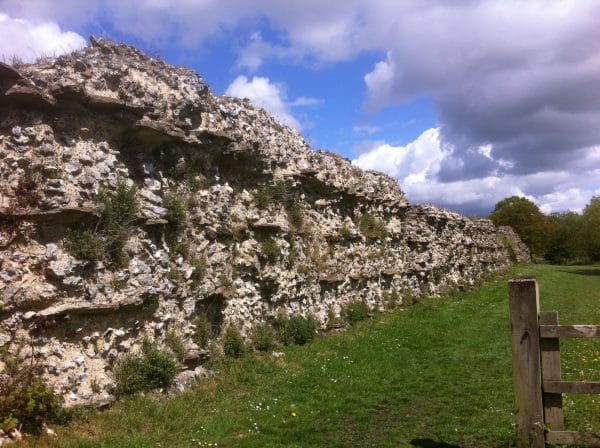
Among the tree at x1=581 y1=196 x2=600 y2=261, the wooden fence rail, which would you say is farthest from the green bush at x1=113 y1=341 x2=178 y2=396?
the tree at x1=581 y1=196 x2=600 y2=261

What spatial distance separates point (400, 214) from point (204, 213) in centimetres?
1132

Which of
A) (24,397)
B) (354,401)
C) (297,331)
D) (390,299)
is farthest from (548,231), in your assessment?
(24,397)

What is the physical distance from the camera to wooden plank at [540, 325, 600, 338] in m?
5.82

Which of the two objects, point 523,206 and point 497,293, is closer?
point 497,293

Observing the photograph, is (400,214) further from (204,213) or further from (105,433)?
(105,433)

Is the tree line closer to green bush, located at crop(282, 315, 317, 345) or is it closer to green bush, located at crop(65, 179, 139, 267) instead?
green bush, located at crop(282, 315, 317, 345)

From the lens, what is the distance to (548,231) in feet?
221

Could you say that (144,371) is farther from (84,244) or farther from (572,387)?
(572,387)

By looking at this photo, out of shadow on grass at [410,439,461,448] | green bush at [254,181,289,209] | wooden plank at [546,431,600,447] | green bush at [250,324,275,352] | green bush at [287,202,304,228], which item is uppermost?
green bush at [254,181,289,209]

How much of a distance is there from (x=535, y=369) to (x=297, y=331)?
781 cm

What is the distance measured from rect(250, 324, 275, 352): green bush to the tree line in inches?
2044

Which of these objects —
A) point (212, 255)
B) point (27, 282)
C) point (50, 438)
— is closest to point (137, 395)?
point (50, 438)

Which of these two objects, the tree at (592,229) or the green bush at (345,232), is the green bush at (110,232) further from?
the tree at (592,229)

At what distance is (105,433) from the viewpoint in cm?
727
